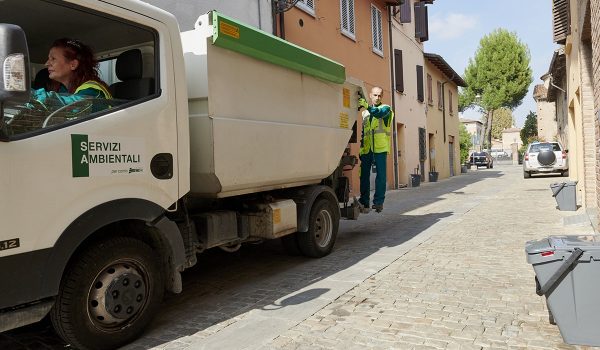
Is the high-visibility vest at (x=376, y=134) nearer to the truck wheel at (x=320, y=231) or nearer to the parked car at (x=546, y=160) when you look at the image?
the truck wheel at (x=320, y=231)

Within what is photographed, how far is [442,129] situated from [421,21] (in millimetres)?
6631

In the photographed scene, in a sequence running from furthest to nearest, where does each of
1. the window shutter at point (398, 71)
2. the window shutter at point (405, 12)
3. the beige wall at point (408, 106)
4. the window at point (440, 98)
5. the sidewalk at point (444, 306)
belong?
the window at point (440, 98)
the window shutter at point (405, 12)
the beige wall at point (408, 106)
the window shutter at point (398, 71)
the sidewalk at point (444, 306)

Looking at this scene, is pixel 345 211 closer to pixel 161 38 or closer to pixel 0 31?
pixel 161 38

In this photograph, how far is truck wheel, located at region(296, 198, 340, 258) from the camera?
5562mm

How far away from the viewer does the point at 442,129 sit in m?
25.5

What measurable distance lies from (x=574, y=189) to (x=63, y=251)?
30.0 ft

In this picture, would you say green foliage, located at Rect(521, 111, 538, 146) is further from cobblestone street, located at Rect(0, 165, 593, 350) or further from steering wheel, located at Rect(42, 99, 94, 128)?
steering wheel, located at Rect(42, 99, 94, 128)

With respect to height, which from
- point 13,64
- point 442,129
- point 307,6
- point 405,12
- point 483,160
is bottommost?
point 483,160

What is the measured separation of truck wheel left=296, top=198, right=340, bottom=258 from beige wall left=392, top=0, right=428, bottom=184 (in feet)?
40.9

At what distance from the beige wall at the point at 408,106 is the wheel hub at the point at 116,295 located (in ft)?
51.1

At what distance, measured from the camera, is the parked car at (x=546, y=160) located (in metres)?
19.5

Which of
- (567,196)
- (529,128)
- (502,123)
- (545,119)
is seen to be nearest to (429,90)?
(567,196)

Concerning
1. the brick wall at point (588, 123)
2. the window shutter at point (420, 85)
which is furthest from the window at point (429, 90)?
the brick wall at point (588, 123)

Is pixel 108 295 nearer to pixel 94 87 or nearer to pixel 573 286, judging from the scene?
pixel 94 87
